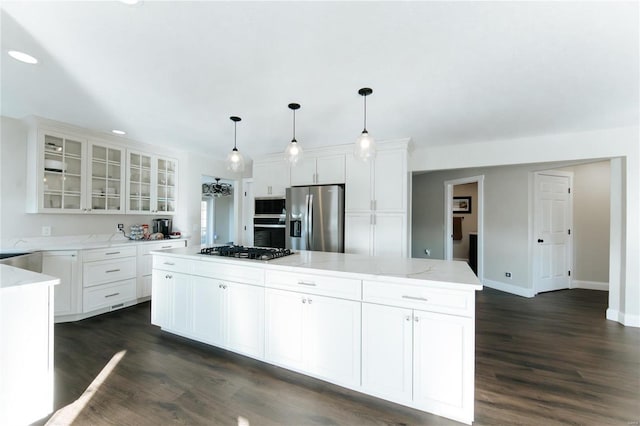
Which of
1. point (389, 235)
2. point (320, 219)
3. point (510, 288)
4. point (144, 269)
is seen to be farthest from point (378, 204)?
point (144, 269)

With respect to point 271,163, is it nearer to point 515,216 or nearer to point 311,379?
point 311,379

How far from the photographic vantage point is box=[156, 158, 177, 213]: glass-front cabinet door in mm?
4294

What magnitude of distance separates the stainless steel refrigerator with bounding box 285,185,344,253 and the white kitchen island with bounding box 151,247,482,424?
1.33 meters

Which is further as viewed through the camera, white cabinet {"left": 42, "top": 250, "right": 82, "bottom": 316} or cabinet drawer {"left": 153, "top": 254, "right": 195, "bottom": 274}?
white cabinet {"left": 42, "top": 250, "right": 82, "bottom": 316}

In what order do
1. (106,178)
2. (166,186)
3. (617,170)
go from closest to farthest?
(617,170) → (106,178) → (166,186)

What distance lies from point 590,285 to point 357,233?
4.42 meters

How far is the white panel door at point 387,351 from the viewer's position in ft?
5.55

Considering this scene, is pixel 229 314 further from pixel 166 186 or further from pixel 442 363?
pixel 166 186

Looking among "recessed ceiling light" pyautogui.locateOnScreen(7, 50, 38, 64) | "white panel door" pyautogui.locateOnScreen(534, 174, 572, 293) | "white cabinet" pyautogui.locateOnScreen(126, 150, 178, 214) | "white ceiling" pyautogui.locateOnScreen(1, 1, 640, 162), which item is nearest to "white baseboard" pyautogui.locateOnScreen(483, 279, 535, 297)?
A: "white panel door" pyautogui.locateOnScreen(534, 174, 572, 293)

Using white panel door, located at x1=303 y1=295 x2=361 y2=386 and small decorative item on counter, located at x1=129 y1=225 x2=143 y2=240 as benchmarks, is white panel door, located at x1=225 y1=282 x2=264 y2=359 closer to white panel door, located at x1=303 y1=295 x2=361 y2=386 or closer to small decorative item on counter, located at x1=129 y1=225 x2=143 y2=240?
white panel door, located at x1=303 y1=295 x2=361 y2=386

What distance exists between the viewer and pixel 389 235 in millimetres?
3688

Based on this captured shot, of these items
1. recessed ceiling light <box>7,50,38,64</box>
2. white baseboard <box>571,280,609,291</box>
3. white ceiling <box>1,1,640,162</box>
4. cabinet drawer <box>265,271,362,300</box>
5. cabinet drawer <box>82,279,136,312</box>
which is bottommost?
white baseboard <box>571,280,609,291</box>

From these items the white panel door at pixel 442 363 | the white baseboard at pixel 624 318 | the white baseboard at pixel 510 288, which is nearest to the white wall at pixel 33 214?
the white panel door at pixel 442 363

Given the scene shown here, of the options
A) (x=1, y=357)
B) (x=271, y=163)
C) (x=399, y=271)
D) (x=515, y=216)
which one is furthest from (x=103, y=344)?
(x=515, y=216)
